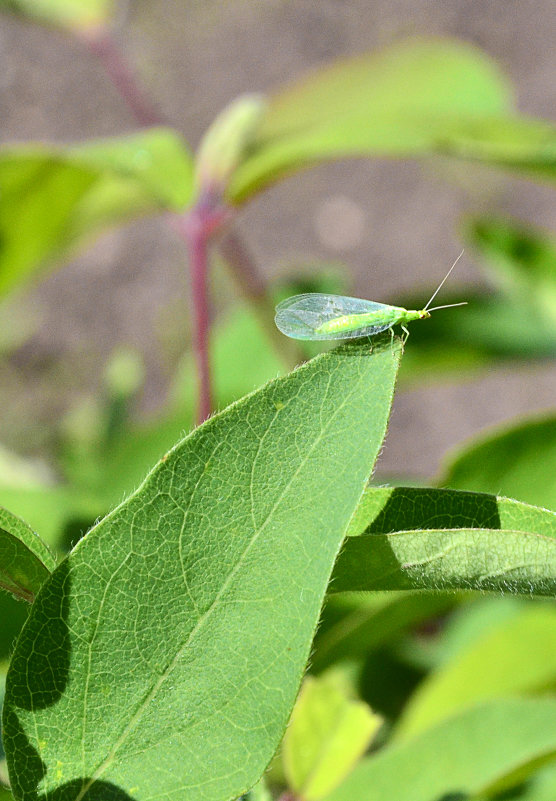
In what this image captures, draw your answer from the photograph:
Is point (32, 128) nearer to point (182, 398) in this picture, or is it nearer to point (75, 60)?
point (75, 60)

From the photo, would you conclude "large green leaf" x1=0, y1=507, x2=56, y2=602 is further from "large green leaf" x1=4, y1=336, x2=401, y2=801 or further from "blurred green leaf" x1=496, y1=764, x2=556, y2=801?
"blurred green leaf" x1=496, y1=764, x2=556, y2=801

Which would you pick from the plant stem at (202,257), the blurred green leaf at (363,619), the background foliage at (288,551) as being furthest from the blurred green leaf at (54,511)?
the blurred green leaf at (363,619)

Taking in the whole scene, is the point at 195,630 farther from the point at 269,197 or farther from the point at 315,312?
the point at 269,197

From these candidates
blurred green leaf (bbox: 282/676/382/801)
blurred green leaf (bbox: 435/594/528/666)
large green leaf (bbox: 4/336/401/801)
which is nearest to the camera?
large green leaf (bbox: 4/336/401/801)

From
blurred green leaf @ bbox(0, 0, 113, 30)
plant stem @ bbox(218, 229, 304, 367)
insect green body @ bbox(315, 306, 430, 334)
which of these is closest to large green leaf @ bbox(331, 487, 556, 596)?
insect green body @ bbox(315, 306, 430, 334)

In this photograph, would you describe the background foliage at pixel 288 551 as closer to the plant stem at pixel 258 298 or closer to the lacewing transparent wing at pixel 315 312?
the plant stem at pixel 258 298

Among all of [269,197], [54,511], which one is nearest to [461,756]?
[54,511]
